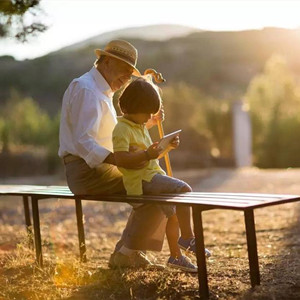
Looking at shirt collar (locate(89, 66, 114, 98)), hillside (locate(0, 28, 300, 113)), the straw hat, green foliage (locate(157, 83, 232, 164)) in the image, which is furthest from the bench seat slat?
hillside (locate(0, 28, 300, 113))

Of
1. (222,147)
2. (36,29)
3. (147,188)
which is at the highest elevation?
(36,29)

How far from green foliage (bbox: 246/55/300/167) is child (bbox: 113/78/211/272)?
18169 mm

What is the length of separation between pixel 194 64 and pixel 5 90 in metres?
23.6

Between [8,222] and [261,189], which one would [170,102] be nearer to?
[261,189]

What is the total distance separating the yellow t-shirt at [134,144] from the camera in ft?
14.0

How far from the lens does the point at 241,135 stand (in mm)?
22250

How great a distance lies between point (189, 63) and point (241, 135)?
195 ft

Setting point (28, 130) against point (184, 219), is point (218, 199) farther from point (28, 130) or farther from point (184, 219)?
point (28, 130)

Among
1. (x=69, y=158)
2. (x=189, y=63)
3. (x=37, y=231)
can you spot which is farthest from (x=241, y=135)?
(x=189, y=63)

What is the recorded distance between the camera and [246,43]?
3787 inches

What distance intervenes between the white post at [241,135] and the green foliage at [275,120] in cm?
53

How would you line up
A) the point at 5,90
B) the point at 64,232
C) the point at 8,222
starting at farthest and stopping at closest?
the point at 5,90
the point at 8,222
the point at 64,232

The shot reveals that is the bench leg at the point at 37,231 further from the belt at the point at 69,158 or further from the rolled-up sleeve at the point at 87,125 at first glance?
the rolled-up sleeve at the point at 87,125

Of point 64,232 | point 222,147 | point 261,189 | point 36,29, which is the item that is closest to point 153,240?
point 36,29
